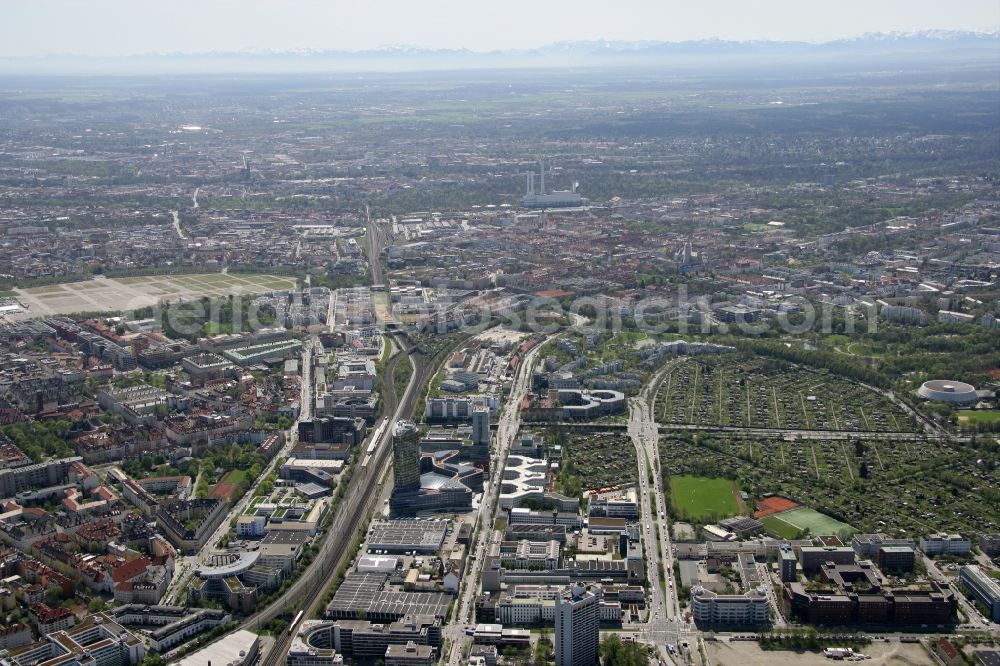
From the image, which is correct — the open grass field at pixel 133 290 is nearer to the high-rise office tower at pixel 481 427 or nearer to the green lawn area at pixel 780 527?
the high-rise office tower at pixel 481 427

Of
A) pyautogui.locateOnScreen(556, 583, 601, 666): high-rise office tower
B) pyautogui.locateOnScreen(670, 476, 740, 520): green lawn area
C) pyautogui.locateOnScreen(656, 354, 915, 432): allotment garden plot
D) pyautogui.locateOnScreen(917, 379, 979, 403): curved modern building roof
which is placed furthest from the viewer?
pyautogui.locateOnScreen(917, 379, 979, 403): curved modern building roof

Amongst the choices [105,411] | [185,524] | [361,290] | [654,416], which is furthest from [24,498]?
[361,290]

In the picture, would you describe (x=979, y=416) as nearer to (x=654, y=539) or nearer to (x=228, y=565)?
(x=654, y=539)

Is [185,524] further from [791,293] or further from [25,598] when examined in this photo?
[791,293]

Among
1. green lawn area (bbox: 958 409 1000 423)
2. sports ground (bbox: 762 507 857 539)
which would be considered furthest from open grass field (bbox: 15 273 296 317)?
sports ground (bbox: 762 507 857 539)

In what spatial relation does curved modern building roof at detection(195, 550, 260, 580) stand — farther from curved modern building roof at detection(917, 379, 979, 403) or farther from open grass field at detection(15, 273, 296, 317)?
open grass field at detection(15, 273, 296, 317)

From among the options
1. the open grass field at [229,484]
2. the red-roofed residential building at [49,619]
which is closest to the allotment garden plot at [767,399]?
the open grass field at [229,484]
